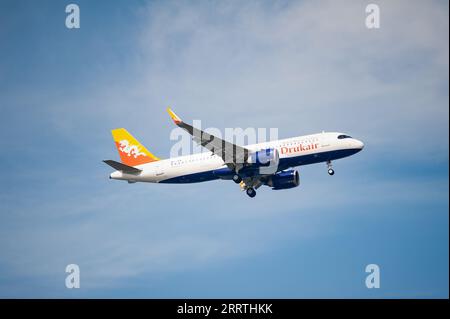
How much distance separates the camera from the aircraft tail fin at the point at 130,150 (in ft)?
260

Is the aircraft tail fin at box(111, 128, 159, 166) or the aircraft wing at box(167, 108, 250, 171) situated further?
the aircraft tail fin at box(111, 128, 159, 166)

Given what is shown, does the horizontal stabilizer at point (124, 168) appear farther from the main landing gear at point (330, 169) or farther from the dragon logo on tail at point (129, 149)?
the main landing gear at point (330, 169)

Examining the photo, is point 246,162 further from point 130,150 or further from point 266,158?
point 130,150

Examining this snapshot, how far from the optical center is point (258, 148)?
72250 millimetres

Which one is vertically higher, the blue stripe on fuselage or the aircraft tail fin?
the aircraft tail fin

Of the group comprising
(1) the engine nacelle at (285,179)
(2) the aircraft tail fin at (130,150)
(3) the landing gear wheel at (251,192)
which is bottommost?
(3) the landing gear wheel at (251,192)

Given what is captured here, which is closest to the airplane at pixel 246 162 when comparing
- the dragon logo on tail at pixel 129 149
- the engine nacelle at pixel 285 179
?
the engine nacelle at pixel 285 179

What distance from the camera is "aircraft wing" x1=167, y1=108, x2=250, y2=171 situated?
68.6m

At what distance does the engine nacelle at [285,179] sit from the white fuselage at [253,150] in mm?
5314

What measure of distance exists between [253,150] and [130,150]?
15976mm

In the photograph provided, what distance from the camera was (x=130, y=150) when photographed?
80500 mm

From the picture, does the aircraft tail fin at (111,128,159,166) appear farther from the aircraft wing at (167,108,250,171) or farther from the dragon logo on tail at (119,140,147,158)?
the aircraft wing at (167,108,250,171)

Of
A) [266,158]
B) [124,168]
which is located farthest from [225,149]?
[124,168]

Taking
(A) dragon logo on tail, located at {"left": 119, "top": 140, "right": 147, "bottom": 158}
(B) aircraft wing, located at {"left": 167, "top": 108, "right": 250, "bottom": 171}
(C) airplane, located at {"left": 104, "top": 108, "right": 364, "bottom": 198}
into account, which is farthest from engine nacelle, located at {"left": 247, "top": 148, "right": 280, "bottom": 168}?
(A) dragon logo on tail, located at {"left": 119, "top": 140, "right": 147, "bottom": 158}
